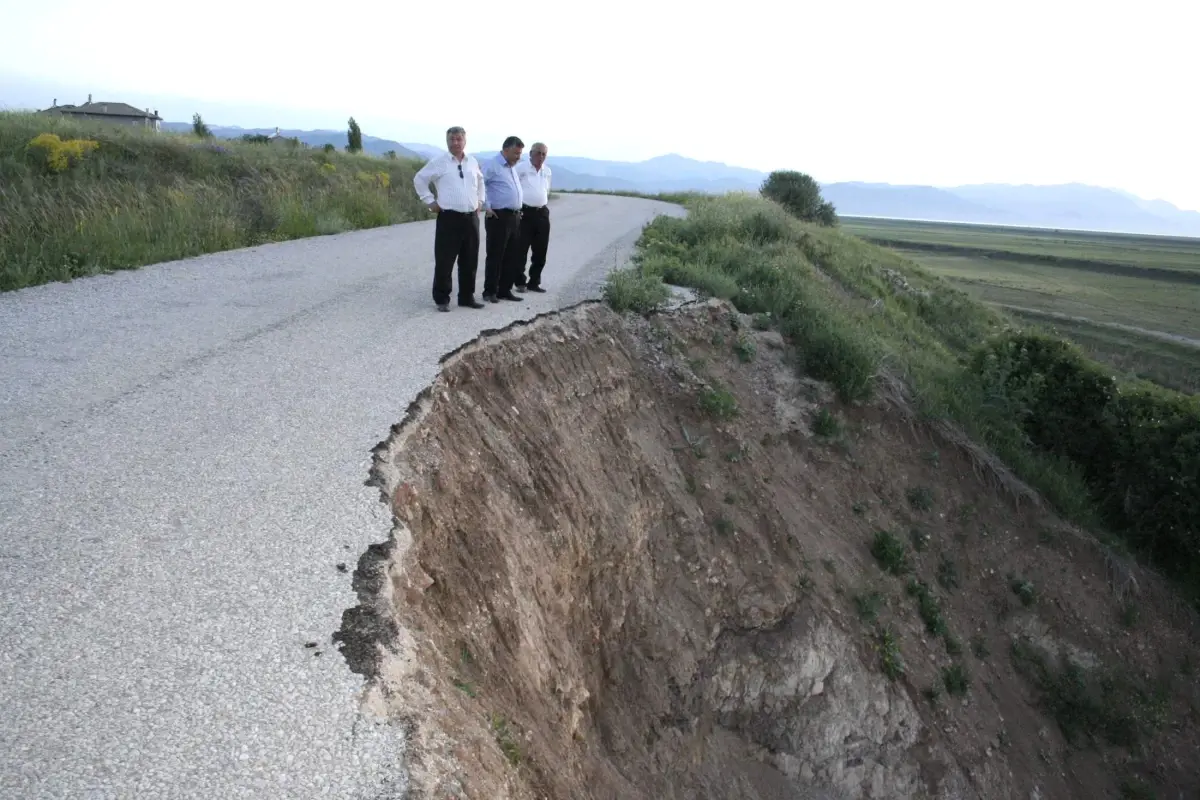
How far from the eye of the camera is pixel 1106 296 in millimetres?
47812

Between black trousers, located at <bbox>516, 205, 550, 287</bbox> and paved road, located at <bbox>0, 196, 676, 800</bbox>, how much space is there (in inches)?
84.2

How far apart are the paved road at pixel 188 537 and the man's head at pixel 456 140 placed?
1.78 m

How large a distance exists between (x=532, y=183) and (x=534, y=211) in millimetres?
362

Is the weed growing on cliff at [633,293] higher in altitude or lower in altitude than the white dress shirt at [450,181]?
lower

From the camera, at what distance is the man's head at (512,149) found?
29.9 feet

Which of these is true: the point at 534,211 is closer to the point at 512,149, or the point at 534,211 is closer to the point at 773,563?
the point at 512,149

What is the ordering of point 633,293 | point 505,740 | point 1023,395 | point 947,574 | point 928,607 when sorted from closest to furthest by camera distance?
point 505,740, point 928,607, point 633,293, point 947,574, point 1023,395

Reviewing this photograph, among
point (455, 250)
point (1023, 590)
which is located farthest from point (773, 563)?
point (455, 250)

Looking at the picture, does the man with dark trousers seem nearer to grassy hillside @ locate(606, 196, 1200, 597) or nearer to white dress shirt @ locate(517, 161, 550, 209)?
white dress shirt @ locate(517, 161, 550, 209)

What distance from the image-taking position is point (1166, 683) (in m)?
11.0

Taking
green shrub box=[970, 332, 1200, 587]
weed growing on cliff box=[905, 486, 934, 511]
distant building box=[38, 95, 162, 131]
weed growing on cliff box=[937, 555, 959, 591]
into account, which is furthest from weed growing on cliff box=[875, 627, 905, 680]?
distant building box=[38, 95, 162, 131]

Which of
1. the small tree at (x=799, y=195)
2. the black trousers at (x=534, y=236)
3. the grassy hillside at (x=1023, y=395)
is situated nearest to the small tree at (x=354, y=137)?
the small tree at (x=799, y=195)

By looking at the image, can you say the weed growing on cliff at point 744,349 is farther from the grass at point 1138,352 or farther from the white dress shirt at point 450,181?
the grass at point 1138,352

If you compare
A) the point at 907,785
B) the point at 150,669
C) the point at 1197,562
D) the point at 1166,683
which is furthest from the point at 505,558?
the point at 1197,562
